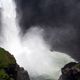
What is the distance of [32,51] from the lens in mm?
121188

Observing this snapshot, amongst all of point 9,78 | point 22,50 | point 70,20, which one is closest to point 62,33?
point 70,20

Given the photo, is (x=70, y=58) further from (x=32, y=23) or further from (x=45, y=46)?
(x=32, y=23)

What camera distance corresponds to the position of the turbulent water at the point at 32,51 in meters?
105

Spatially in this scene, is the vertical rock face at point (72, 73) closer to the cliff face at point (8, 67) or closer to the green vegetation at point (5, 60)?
the cliff face at point (8, 67)

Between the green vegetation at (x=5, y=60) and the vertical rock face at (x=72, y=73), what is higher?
the vertical rock face at (x=72, y=73)

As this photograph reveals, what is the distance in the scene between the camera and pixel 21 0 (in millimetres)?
136125

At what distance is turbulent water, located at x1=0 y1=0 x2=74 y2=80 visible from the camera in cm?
10451

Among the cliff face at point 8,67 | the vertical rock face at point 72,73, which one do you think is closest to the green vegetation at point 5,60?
the cliff face at point 8,67

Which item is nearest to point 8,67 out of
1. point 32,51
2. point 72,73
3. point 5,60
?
Result: point 5,60

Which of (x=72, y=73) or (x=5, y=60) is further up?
(x=72, y=73)

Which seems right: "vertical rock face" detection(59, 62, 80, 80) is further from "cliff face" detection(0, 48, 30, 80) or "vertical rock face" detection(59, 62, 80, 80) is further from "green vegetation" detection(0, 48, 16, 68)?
"green vegetation" detection(0, 48, 16, 68)

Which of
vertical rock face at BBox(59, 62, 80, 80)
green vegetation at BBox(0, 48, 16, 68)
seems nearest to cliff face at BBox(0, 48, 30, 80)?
green vegetation at BBox(0, 48, 16, 68)

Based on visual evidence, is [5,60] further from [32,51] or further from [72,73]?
[32,51]

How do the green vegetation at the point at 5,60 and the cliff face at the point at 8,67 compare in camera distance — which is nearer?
the cliff face at the point at 8,67
